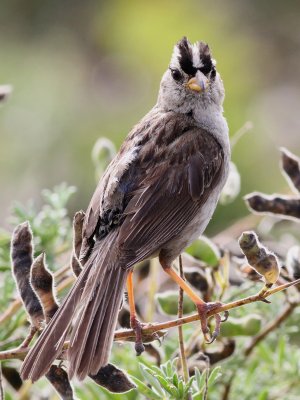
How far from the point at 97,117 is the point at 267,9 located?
310 centimetres

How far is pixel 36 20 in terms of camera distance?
30.7 feet

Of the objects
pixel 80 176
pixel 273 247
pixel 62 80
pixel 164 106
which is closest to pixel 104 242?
pixel 273 247

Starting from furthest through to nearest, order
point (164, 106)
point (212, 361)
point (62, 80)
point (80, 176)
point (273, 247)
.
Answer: point (62, 80)
point (80, 176)
point (164, 106)
point (273, 247)
point (212, 361)

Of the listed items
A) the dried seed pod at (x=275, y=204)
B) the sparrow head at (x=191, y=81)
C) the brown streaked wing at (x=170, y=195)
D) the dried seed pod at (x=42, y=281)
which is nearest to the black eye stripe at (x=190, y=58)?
the sparrow head at (x=191, y=81)

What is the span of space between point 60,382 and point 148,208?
27.2 inches

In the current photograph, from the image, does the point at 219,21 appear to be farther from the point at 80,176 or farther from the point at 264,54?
the point at 80,176

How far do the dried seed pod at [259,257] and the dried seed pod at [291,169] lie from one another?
678mm

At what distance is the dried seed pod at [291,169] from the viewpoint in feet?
9.28

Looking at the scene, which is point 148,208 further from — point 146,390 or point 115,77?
point 115,77

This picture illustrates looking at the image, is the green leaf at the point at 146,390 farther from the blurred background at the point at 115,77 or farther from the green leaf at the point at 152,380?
the blurred background at the point at 115,77

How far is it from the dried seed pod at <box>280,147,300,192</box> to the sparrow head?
1.88ft

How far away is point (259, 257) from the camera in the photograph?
7.06 feet

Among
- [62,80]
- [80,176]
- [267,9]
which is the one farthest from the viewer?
[267,9]

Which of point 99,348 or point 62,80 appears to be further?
point 62,80
